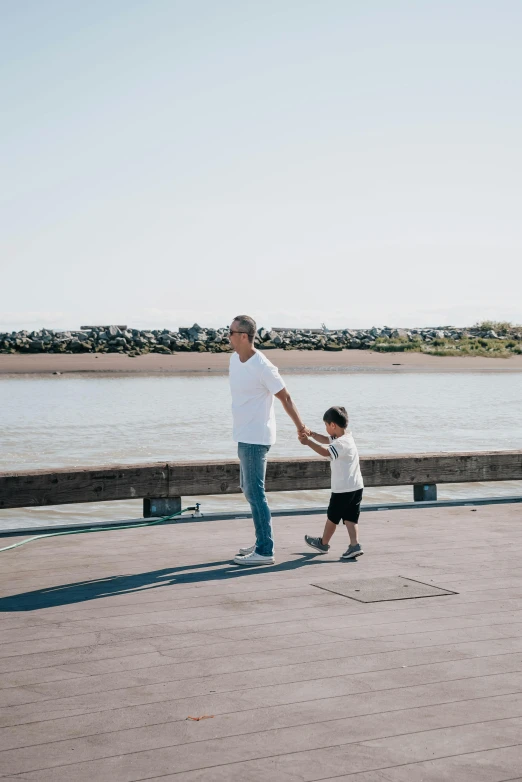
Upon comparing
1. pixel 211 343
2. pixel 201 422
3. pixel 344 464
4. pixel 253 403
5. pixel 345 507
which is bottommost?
pixel 201 422

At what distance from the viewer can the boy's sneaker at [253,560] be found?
6.66m

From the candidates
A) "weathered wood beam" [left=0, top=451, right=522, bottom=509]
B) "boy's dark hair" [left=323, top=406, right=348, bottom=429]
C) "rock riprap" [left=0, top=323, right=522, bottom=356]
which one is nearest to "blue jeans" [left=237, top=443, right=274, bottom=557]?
"boy's dark hair" [left=323, top=406, right=348, bottom=429]

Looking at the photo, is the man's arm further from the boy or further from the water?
the water

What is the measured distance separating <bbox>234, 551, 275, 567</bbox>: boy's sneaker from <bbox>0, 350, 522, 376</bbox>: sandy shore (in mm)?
39014

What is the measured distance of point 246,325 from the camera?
6906mm

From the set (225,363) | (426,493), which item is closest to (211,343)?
(225,363)

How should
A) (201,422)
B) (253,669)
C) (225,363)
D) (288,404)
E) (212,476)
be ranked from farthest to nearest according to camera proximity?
(225,363) → (201,422) → (212,476) → (288,404) → (253,669)

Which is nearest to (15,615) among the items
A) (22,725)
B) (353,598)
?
(22,725)

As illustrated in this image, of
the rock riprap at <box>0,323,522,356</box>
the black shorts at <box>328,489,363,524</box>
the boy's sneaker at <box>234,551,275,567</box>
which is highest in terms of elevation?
the rock riprap at <box>0,323,522,356</box>

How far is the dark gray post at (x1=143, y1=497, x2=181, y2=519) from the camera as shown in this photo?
28.0 feet

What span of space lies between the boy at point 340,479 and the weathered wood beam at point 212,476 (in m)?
1.66

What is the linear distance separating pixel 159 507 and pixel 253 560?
208 cm

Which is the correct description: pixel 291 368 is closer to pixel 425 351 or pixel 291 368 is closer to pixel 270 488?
→ pixel 425 351

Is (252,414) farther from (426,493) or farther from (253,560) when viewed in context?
(426,493)
